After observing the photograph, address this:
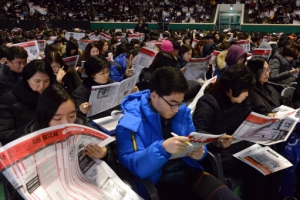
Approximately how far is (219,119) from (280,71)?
3.05 metres

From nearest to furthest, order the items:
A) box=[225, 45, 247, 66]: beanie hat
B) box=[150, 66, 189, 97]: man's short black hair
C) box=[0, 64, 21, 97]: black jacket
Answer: box=[150, 66, 189, 97]: man's short black hair → box=[0, 64, 21, 97]: black jacket → box=[225, 45, 247, 66]: beanie hat

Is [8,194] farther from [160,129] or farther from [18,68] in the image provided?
[18,68]

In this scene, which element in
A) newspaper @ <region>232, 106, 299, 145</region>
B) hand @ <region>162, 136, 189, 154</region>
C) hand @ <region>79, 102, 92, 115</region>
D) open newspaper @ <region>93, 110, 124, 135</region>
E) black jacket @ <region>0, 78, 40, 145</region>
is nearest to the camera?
hand @ <region>162, 136, 189, 154</region>

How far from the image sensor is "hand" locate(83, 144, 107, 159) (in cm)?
168

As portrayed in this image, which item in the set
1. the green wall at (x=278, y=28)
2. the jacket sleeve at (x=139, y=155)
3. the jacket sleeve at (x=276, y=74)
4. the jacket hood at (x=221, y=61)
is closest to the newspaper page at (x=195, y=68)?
the jacket hood at (x=221, y=61)

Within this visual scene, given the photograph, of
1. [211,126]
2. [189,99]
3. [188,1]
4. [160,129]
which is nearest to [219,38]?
[189,99]

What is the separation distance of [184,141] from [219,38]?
24.2 feet

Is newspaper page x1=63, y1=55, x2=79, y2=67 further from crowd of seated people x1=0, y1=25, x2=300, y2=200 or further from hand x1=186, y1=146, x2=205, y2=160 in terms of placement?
hand x1=186, y1=146, x2=205, y2=160

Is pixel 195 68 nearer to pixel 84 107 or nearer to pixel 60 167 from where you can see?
pixel 84 107

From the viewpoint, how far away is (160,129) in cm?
195

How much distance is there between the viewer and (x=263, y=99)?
2.96m

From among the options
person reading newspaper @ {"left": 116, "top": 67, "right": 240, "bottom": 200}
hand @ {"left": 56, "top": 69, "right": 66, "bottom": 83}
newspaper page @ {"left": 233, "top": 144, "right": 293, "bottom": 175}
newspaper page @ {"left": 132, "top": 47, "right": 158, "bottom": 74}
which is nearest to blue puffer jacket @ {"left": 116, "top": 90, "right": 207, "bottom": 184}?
person reading newspaper @ {"left": 116, "top": 67, "right": 240, "bottom": 200}

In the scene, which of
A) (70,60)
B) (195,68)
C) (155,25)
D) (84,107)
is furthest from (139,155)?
(155,25)

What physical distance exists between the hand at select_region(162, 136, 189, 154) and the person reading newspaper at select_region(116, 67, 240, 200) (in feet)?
0.04
